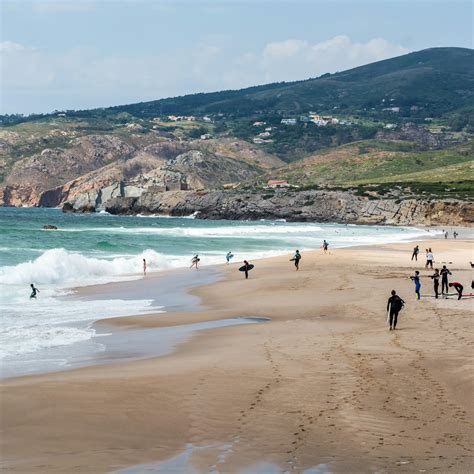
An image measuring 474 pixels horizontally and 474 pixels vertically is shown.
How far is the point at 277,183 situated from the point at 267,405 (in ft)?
536

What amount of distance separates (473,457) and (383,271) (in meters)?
28.4

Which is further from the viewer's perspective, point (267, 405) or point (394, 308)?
point (394, 308)

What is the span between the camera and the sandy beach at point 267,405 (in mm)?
9203

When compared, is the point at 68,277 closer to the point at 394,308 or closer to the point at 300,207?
the point at 394,308

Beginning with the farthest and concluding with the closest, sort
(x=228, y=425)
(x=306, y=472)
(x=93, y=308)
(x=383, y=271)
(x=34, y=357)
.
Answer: (x=383, y=271)
(x=93, y=308)
(x=34, y=357)
(x=228, y=425)
(x=306, y=472)

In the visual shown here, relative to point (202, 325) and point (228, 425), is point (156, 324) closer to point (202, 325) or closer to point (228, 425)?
point (202, 325)

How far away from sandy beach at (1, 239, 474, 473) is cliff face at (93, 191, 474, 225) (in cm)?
10007

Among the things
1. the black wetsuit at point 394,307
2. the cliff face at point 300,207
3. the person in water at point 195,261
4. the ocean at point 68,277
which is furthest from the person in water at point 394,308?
the cliff face at point 300,207

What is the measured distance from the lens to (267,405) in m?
11.6

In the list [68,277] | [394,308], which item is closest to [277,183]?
[68,277]

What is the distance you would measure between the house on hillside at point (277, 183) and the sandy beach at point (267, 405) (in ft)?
479

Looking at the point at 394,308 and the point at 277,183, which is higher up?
the point at 277,183

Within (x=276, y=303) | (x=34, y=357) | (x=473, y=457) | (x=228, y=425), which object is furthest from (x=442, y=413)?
(x=276, y=303)

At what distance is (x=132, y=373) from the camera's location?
1400 cm
